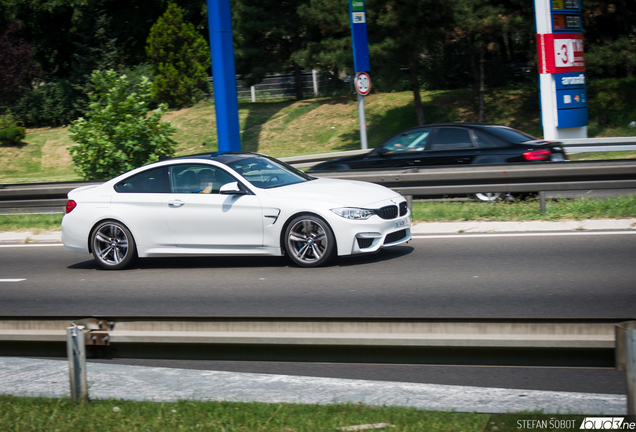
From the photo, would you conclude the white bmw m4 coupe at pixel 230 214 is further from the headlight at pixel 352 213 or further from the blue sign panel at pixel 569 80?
the blue sign panel at pixel 569 80

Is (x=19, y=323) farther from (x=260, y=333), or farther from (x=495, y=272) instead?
(x=495, y=272)

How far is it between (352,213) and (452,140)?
5.20 metres

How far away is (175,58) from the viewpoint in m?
36.6

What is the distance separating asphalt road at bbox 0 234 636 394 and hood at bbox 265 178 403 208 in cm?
85

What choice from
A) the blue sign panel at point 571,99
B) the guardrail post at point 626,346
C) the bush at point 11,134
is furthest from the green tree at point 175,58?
the guardrail post at point 626,346

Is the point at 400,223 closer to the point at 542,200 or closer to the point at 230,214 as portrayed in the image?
the point at 230,214

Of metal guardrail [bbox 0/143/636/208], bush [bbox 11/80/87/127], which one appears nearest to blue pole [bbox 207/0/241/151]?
metal guardrail [bbox 0/143/636/208]

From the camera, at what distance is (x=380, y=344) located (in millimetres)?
2982

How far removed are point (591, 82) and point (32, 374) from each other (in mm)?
28753

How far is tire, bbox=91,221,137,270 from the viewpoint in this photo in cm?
952

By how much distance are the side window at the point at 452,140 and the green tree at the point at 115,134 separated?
24.0 feet

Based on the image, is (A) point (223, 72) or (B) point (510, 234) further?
Answer: (A) point (223, 72)

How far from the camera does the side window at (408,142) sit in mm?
13328

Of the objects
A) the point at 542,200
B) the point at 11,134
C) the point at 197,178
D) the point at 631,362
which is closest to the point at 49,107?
the point at 11,134
